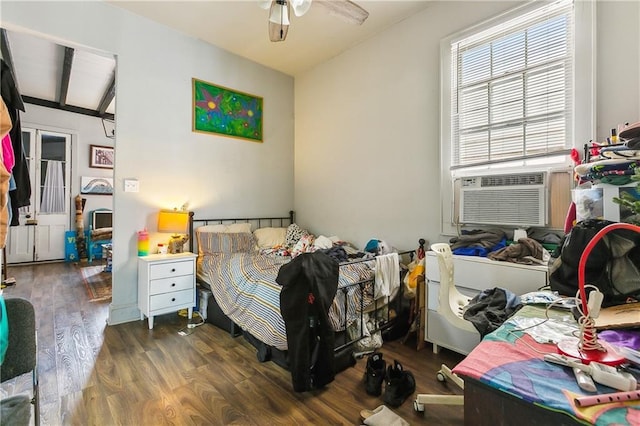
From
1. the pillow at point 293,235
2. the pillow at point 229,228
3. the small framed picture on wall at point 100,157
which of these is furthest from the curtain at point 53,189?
the pillow at point 293,235

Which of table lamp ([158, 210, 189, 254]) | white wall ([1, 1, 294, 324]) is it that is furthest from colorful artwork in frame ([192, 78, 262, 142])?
table lamp ([158, 210, 189, 254])

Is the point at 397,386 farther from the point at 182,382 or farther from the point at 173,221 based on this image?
the point at 173,221

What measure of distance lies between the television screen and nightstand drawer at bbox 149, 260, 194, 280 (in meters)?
4.45

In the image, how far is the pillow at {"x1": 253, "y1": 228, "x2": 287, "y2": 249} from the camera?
12.3ft

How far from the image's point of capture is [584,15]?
2.02 metres

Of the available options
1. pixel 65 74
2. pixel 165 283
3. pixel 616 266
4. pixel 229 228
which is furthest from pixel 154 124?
pixel 616 266

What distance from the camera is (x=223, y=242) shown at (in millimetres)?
3404

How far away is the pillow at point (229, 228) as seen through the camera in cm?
345

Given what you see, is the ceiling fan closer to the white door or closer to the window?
the window

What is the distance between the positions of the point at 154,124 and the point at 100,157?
434cm

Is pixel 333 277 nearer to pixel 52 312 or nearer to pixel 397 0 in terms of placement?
pixel 397 0

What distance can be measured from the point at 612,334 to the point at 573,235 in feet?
1.30

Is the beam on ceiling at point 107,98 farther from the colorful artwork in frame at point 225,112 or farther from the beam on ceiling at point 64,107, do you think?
the colorful artwork in frame at point 225,112

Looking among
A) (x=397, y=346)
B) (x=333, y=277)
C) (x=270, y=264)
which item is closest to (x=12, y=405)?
(x=333, y=277)
